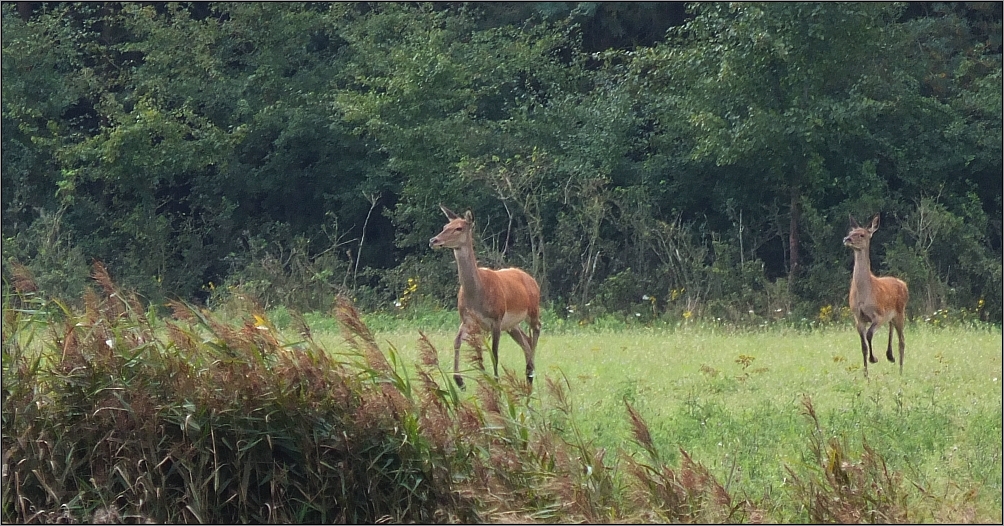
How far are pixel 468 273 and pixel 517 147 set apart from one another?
9008 mm

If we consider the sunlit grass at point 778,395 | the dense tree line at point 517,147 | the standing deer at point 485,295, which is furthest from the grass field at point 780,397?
the dense tree line at point 517,147

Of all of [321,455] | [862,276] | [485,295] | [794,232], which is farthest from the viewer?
[794,232]

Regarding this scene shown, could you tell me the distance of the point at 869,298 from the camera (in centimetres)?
1142

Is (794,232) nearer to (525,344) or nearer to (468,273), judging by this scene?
(525,344)

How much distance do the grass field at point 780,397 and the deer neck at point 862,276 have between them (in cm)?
60

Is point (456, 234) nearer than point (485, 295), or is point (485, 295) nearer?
point (485, 295)

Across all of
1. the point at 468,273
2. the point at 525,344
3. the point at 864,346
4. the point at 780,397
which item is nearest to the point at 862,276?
the point at 864,346

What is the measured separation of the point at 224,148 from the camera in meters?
20.6

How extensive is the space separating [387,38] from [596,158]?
457 centimetres

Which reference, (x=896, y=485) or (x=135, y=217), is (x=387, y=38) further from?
(x=896, y=485)

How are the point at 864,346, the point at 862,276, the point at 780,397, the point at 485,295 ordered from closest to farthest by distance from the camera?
the point at 780,397, the point at 864,346, the point at 485,295, the point at 862,276

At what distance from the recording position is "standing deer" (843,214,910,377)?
11289 millimetres

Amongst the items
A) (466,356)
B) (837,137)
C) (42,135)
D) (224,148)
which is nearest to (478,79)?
(224,148)

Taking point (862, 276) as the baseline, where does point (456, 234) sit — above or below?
above
